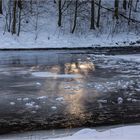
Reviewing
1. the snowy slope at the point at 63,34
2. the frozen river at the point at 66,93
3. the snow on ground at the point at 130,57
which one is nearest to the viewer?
the frozen river at the point at 66,93

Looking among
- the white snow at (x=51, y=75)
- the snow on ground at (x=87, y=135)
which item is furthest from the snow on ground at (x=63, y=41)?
the snow on ground at (x=87, y=135)

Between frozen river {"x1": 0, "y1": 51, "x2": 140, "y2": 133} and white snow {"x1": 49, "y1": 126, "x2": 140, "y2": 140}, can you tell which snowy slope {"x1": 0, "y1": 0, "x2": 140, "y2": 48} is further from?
white snow {"x1": 49, "y1": 126, "x2": 140, "y2": 140}

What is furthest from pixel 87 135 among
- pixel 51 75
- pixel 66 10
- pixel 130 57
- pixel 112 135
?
pixel 66 10

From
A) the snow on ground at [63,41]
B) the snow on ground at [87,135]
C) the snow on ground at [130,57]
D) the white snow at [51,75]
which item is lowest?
the snow on ground at [63,41]

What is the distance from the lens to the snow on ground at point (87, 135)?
32.7 ft

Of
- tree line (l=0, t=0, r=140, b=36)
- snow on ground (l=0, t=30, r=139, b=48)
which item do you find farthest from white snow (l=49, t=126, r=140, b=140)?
tree line (l=0, t=0, r=140, b=36)

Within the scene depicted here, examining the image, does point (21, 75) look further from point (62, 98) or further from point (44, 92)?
point (62, 98)

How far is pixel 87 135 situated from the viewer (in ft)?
33.6

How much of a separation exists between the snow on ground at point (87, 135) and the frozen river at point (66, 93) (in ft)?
2.36

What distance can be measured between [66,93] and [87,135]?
718 cm

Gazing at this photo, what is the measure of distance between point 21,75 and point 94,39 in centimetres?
2120

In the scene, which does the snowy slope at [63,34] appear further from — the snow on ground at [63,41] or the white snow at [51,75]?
the white snow at [51,75]

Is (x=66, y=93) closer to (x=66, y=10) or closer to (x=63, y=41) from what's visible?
(x=63, y=41)

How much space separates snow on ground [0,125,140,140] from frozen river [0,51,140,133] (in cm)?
72
